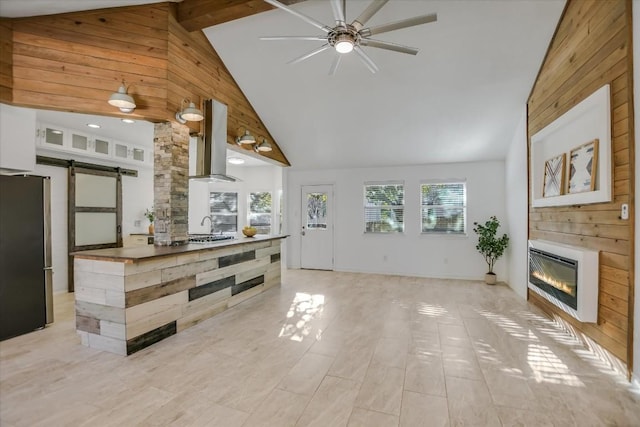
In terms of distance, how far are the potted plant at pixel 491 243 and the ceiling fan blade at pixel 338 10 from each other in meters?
4.62

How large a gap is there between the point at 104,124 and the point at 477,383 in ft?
18.9

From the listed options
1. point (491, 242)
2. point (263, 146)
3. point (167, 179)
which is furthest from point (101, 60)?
point (491, 242)

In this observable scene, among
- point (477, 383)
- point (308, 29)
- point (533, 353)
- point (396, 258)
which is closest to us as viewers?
point (477, 383)

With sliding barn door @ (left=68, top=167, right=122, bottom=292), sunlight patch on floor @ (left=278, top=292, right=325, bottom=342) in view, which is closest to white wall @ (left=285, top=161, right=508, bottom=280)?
sunlight patch on floor @ (left=278, top=292, right=325, bottom=342)

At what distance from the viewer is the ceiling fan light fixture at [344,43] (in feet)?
8.55

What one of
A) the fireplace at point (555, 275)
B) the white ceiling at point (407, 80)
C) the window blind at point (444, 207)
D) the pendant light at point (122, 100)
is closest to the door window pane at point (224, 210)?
the white ceiling at point (407, 80)

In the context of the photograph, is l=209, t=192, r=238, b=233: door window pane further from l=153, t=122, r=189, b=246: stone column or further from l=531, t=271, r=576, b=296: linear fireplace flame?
l=531, t=271, r=576, b=296: linear fireplace flame

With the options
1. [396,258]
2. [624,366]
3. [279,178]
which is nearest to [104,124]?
[279,178]

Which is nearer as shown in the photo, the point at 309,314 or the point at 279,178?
the point at 309,314

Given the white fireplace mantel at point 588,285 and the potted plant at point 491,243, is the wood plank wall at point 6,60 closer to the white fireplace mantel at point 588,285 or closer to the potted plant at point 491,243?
the white fireplace mantel at point 588,285

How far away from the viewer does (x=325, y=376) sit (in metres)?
2.40

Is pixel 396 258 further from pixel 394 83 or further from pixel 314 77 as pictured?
pixel 314 77

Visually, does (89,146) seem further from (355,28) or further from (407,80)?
(407,80)

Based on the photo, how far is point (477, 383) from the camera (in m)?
2.30
